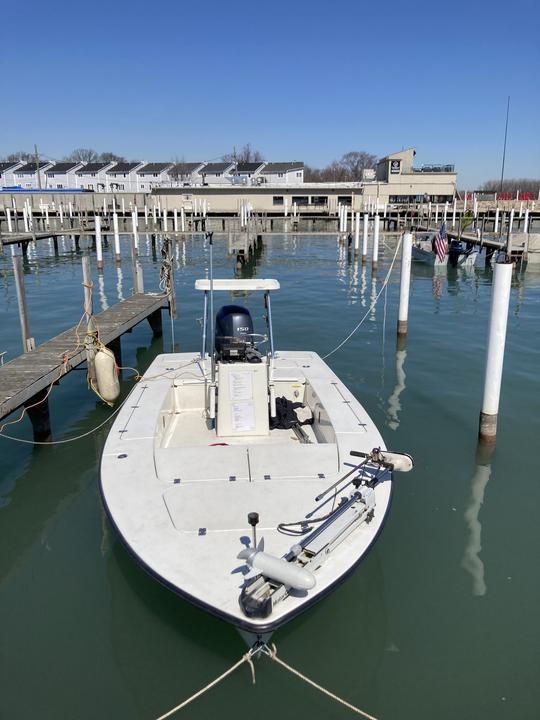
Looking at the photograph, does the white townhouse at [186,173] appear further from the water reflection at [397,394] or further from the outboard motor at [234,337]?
the outboard motor at [234,337]

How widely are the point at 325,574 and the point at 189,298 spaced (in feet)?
58.5

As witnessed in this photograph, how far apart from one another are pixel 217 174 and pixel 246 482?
7699cm

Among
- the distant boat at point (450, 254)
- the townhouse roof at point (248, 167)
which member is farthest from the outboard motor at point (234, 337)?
the townhouse roof at point (248, 167)

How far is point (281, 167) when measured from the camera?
7431 centimetres

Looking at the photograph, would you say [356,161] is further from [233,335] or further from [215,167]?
[233,335]

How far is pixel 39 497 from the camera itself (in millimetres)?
6996

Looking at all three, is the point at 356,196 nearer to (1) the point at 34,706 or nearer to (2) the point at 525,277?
(2) the point at 525,277

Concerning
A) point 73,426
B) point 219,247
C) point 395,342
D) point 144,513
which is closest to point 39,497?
point 73,426

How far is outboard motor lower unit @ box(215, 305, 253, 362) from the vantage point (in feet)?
25.0

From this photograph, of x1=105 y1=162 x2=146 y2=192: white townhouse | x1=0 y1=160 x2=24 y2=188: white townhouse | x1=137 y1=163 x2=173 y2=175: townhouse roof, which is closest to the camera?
x1=105 y1=162 x2=146 y2=192: white townhouse

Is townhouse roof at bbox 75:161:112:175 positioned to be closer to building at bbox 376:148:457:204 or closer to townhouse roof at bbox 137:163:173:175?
townhouse roof at bbox 137:163:173:175

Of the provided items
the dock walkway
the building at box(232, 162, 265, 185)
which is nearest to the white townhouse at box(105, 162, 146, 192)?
the building at box(232, 162, 265, 185)

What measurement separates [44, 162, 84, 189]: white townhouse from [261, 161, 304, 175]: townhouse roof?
28666 millimetres

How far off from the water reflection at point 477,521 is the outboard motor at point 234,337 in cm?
344
